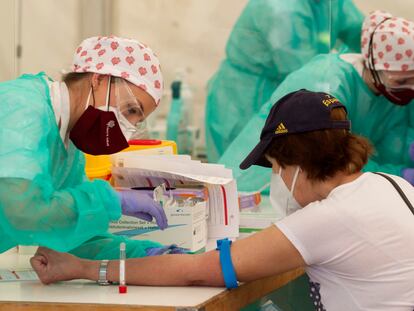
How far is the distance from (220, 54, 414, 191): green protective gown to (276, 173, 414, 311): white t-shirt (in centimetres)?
136

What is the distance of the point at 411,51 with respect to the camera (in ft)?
10.8

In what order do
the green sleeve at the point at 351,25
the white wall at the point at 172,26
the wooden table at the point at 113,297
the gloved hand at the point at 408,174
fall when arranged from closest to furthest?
the wooden table at the point at 113,297, the gloved hand at the point at 408,174, the green sleeve at the point at 351,25, the white wall at the point at 172,26

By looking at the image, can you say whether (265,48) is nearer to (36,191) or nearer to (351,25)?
(351,25)

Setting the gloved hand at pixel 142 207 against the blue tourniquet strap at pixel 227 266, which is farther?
the gloved hand at pixel 142 207

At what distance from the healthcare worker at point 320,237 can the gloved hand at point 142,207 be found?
0.12 m

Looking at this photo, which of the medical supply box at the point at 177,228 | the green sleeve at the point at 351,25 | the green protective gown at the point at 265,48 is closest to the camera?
the medical supply box at the point at 177,228

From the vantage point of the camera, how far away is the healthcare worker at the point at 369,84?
329 cm

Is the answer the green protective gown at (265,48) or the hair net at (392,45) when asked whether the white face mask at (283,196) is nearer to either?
the hair net at (392,45)

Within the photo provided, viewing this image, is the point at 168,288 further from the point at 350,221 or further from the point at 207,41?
the point at 207,41

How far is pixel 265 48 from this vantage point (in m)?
4.03

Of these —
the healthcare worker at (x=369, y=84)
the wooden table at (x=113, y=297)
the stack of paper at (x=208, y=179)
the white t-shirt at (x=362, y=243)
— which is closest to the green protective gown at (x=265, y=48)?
the healthcare worker at (x=369, y=84)

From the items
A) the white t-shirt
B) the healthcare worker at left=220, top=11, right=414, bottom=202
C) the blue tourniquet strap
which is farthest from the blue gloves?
the blue tourniquet strap

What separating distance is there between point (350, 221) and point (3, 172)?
73 centimetres

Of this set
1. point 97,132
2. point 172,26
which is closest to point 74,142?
point 97,132
